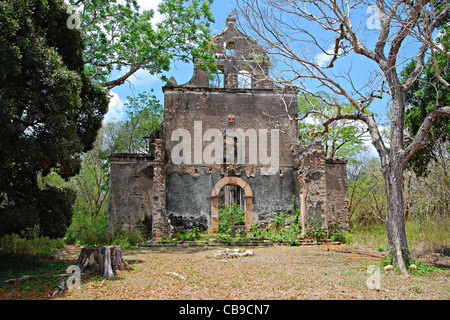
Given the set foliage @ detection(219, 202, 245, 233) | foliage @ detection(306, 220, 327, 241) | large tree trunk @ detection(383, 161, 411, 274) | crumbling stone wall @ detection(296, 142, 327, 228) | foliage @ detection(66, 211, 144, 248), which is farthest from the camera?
foliage @ detection(219, 202, 245, 233)

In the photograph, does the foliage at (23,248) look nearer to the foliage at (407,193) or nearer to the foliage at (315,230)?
the foliage at (315,230)

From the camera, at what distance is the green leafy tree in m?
5.91

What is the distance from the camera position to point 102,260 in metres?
6.57

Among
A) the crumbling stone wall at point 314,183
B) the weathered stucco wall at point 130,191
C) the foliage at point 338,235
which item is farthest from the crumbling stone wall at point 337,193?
the weathered stucco wall at point 130,191

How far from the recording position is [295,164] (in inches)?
615

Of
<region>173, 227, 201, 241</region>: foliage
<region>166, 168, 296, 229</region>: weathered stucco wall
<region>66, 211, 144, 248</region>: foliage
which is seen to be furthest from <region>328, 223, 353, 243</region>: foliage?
<region>66, 211, 144, 248</region>: foliage

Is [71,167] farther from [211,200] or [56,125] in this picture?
[211,200]

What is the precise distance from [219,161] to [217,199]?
1709mm

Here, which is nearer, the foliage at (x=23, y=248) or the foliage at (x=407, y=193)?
the foliage at (x=23, y=248)

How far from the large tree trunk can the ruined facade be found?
22.3 ft

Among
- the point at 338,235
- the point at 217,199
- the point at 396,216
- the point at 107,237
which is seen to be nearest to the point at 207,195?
the point at 217,199

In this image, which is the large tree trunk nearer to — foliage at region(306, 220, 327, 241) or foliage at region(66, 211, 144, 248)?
foliage at region(306, 220, 327, 241)

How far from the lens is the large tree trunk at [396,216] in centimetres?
672

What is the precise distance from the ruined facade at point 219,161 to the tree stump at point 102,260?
6925 millimetres
